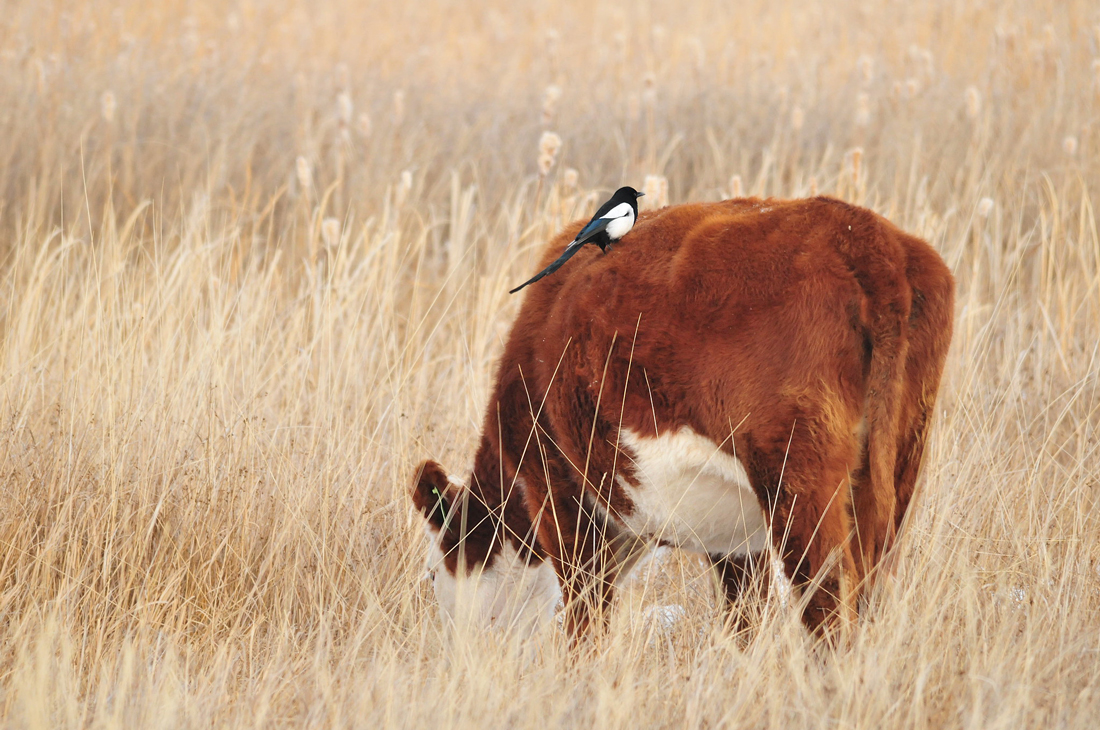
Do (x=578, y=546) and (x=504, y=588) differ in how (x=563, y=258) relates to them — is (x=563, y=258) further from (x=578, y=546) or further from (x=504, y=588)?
(x=504, y=588)

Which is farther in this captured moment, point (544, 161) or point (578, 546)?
point (544, 161)

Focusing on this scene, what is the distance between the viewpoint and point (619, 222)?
2379 millimetres

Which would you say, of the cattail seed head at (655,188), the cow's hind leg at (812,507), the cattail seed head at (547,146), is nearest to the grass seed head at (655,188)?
the cattail seed head at (655,188)

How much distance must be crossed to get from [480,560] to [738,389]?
1.03 meters

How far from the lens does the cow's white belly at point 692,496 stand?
7.25 feet

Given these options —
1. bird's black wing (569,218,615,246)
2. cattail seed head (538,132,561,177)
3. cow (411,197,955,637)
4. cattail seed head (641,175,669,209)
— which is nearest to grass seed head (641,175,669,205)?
cattail seed head (641,175,669,209)

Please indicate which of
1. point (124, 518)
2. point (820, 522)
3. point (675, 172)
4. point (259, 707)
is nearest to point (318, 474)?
point (124, 518)

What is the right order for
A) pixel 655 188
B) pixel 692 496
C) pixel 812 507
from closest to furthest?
1. pixel 812 507
2. pixel 692 496
3. pixel 655 188

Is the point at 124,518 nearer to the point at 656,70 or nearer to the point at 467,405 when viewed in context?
the point at 467,405

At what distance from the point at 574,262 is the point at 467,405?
1414mm

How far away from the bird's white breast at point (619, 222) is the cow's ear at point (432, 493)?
0.85 meters

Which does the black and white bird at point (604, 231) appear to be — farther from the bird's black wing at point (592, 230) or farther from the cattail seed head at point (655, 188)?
the cattail seed head at point (655, 188)

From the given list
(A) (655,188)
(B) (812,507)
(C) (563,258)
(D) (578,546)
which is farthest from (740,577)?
(A) (655,188)

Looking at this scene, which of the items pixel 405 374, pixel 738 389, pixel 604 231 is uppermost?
pixel 604 231
